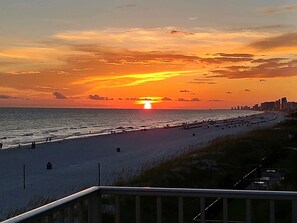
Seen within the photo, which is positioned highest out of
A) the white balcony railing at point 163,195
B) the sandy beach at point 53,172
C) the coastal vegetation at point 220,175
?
the white balcony railing at point 163,195

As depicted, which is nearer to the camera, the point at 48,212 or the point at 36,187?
the point at 48,212

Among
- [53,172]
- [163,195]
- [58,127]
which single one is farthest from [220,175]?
[58,127]

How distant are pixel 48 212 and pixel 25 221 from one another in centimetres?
24

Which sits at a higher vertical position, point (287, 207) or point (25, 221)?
point (25, 221)

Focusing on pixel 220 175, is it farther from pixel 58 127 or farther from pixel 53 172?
pixel 58 127

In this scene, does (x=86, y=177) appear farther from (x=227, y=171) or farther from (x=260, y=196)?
(x=260, y=196)

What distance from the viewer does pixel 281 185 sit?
11.1m

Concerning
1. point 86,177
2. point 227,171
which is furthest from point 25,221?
point 86,177

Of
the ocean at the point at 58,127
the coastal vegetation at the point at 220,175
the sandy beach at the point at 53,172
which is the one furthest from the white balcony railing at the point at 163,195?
the ocean at the point at 58,127

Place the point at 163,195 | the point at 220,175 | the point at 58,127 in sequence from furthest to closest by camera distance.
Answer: the point at 58,127
the point at 220,175
the point at 163,195

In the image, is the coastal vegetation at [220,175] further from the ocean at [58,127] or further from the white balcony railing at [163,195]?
the ocean at [58,127]

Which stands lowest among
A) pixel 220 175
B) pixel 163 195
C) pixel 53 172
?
pixel 53 172

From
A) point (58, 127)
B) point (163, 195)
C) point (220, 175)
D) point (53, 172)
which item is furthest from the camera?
point (58, 127)

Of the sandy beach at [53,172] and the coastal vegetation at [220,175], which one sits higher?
the coastal vegetation at [220,175]
